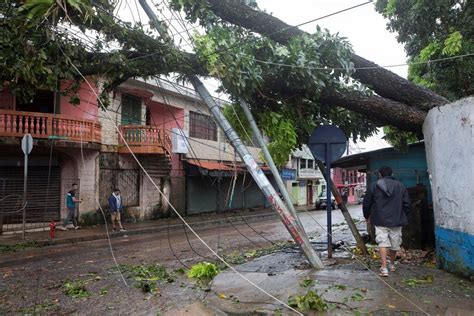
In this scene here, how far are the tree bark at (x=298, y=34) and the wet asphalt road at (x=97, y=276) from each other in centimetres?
463

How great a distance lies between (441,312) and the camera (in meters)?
4.56

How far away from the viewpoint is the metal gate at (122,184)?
18547 millimetres

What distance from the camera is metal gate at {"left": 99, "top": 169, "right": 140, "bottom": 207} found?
18547 millimetres

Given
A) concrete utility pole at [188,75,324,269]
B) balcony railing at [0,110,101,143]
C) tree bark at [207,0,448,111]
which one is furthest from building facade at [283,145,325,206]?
concrete utility pole at [188,75,324,269]

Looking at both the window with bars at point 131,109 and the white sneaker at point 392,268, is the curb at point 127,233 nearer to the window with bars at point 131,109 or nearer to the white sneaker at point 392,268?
the window with bars at point 131,109

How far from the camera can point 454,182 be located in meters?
6.03

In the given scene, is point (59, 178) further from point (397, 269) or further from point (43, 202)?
point (397, 269)

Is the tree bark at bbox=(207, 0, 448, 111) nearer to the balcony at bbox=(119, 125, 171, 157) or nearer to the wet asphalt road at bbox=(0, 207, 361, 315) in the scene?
the wet asphalt road at bbox=(0, 207, 361, 315)

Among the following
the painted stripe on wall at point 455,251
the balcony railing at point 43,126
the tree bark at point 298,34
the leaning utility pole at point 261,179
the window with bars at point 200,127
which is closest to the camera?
the painted stripe on wall at point 455,251

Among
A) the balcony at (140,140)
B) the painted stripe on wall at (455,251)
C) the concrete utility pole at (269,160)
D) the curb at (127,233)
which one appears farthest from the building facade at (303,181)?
the painted stripe on wall at (455,251)

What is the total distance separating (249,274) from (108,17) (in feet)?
16.1

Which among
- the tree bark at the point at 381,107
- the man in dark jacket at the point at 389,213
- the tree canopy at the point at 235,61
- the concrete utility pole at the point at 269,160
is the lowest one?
the man in dark jacket at the point at 389,213

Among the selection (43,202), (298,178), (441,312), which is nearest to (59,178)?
(43,202)

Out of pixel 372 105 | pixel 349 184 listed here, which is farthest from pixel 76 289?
pixel 349 184
